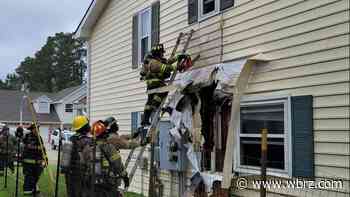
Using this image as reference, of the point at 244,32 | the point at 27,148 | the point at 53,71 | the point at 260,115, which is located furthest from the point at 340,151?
the point at 53,71

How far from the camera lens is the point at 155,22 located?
475 inches

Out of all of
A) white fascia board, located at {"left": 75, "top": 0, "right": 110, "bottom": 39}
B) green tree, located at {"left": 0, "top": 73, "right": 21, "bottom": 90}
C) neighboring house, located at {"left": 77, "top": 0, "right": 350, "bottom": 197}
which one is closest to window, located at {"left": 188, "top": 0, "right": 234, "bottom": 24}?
neighboring house, located at {"left": 77, "top": 0, "right": 350, "bottom": 197}

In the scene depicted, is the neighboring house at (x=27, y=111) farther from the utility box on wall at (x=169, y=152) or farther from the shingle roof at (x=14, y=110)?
the utility box on wall at (x=169, y=152)

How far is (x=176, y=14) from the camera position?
1094 centimetres

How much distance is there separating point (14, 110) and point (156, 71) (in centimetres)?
4578

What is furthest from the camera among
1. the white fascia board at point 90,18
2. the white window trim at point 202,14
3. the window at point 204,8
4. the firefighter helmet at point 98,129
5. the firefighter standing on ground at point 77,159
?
the white fascia board at point 90,18

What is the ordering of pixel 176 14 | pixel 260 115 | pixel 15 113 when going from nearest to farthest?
pixel 260 115 < pixel 176 14 < pixel 15 113

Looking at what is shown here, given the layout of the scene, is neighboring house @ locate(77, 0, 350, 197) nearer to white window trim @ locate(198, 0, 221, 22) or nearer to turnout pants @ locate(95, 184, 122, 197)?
white window trim @ locate(198, 0, 221, 22)

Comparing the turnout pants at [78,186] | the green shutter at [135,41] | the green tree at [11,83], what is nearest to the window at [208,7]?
the green shutter at [135,41]

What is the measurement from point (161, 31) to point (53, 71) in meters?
73.8

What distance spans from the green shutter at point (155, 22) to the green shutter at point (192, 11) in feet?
5.89

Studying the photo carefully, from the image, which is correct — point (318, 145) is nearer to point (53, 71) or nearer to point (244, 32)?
point (244, 32)

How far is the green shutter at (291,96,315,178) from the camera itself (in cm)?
677

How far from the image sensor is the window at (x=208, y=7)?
9359 millimetres
